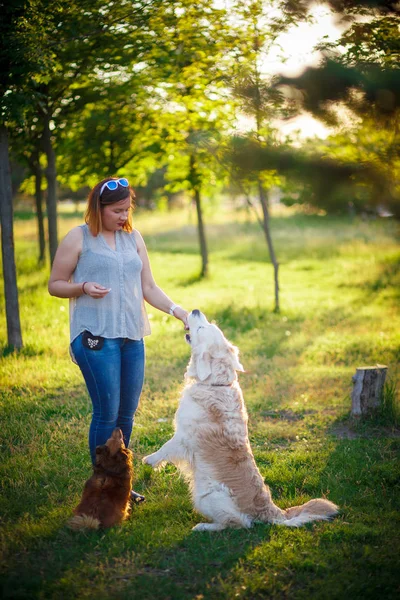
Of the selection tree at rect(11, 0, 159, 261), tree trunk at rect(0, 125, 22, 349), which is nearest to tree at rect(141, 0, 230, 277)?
tree at rect(11, 0, 159, 261)

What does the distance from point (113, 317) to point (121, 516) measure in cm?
143

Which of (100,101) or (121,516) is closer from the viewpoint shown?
(121,516)

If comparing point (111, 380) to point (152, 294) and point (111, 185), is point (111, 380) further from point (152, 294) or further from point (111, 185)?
point (111, 185)

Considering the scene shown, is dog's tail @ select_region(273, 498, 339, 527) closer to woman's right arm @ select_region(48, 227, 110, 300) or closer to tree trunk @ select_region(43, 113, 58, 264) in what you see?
woman's right arm @ select_region(48, 227, 110, 300)

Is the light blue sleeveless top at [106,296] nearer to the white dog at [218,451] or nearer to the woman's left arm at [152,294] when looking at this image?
the woman's left arm at [152,294]

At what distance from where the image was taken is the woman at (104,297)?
3771mm

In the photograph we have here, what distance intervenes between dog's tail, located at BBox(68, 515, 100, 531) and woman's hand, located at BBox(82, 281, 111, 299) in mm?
1518

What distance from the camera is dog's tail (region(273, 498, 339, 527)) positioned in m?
3.99

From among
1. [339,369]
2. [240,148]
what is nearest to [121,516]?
[240,148]

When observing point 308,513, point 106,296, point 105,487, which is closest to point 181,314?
point 106,296

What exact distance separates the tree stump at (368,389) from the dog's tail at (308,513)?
213 centimetres

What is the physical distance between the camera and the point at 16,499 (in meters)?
4.30

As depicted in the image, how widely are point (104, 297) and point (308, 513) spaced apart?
2151mm

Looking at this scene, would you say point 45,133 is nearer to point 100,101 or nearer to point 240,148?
point 100,101
